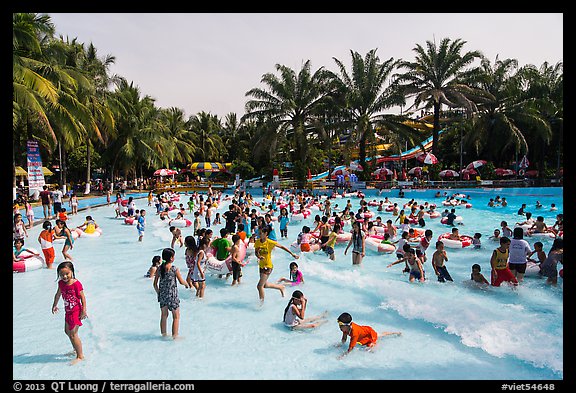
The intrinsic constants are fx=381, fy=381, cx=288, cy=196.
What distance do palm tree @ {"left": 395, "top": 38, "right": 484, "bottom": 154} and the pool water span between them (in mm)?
23477

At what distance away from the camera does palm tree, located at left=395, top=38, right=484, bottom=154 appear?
101 feet

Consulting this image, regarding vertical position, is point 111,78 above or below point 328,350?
above

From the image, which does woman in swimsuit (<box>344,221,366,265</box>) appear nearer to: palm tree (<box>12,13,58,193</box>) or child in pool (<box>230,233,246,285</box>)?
child in pool (<box>230,233,246,285</box>)

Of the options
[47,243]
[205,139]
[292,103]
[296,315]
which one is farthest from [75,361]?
[205,139]

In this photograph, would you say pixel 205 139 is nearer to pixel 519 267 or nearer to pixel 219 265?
pixel 219 265

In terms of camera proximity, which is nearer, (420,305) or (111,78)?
(420,305)

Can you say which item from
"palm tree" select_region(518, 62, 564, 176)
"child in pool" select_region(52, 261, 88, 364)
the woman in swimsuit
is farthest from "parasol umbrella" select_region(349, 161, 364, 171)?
"child in pool" select_region(52, 261, 88, 364)

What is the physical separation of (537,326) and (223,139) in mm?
54183

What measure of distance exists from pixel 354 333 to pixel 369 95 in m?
28.6

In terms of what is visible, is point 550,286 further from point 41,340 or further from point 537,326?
point 41,340

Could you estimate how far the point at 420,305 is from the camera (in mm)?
7914
